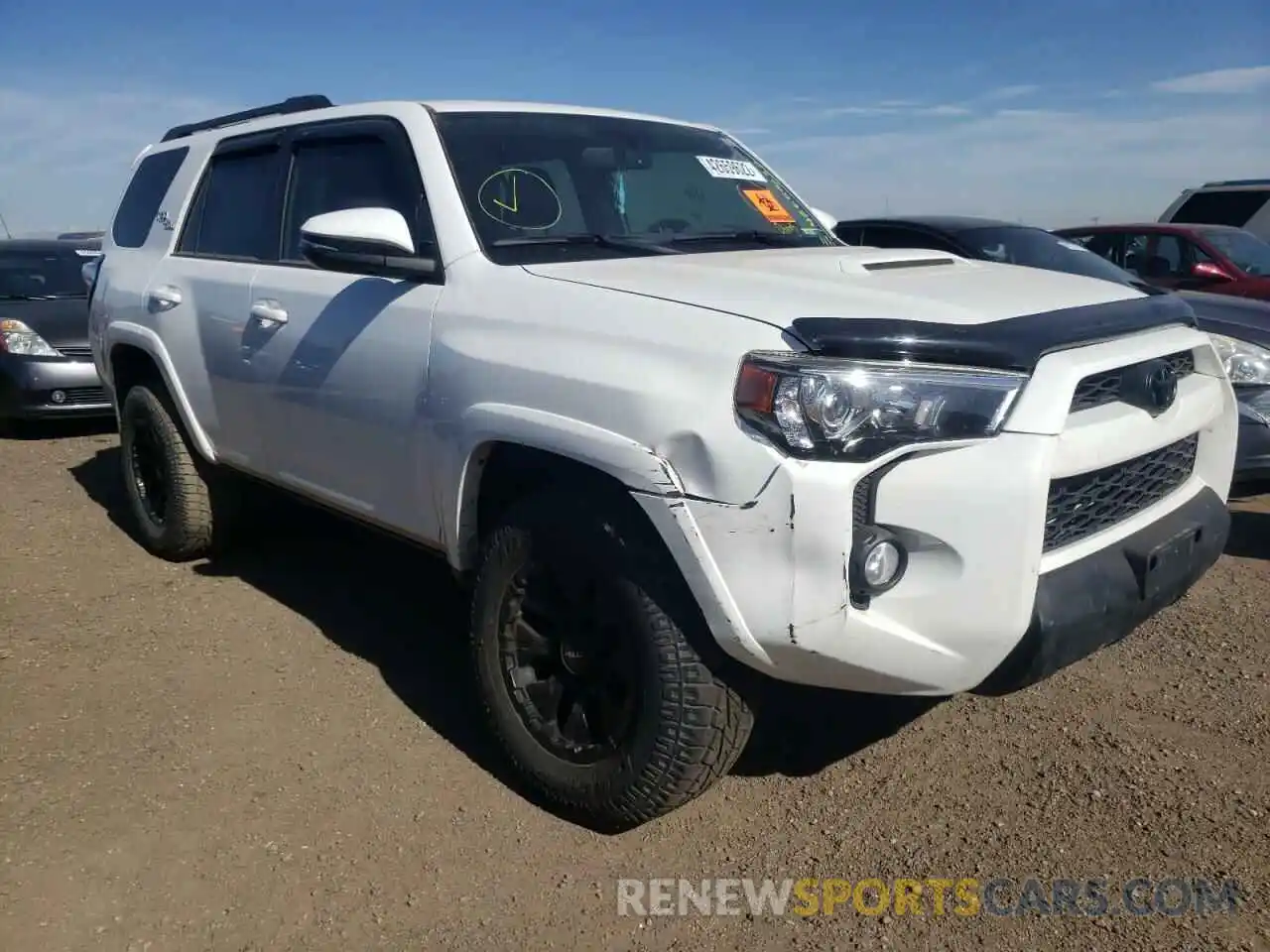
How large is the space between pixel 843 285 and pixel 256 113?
3.26 meters

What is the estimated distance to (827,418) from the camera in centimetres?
220

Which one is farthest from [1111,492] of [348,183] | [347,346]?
[348,183]

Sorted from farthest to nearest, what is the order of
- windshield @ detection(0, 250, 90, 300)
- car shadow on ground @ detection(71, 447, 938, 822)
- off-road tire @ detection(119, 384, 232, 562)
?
windshield @ detection(0, 250, 90, 300)
off-road tire @ detection(119, 384, 232, 562)
car shadow on ground @ detection(71, 447, 938, 822)

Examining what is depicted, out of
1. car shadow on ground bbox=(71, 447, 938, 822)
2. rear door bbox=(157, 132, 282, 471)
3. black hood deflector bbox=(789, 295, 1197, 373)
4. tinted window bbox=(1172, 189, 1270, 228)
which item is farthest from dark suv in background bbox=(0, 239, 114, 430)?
tinted window bbox=(1172, 189, 1270, 228)

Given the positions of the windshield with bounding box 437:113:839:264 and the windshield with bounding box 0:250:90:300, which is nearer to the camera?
the windshield with bounding box 437:113:839:264

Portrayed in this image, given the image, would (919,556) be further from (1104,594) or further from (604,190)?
(604,190)

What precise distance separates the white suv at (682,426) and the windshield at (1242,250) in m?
6.09

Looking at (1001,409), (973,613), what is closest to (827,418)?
(1001,409)

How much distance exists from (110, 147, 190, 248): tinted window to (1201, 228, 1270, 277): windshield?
24.8 ft

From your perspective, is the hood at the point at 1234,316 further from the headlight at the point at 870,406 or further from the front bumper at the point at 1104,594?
the headlight at the point at 870,406

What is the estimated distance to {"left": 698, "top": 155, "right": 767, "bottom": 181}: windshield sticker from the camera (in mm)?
3889

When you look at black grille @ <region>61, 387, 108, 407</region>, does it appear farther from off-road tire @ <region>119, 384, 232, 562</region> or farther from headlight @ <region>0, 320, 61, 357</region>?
off-road tire @ <region>119, 384, 232, 562</region>

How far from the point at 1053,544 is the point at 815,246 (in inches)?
58.5

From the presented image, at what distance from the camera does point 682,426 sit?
7.57ft
